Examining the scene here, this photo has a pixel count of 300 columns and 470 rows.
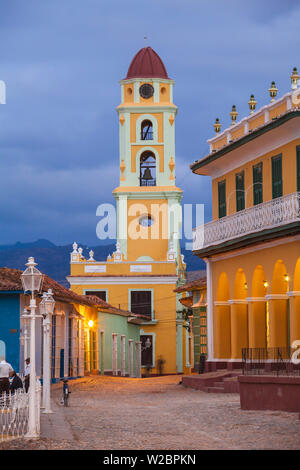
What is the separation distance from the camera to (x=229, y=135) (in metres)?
31.7

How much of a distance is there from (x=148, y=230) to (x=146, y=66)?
10741 mm

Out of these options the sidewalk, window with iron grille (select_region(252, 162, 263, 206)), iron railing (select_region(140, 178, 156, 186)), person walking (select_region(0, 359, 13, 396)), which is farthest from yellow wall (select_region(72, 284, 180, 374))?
person walking (select_region(0, 359, 13, 396))

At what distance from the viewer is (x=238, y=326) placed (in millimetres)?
30688

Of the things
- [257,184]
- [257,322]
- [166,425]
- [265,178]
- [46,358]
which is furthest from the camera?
[257,322]

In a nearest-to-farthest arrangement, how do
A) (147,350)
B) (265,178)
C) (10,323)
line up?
(265,178) → (10,323) → (147,350)

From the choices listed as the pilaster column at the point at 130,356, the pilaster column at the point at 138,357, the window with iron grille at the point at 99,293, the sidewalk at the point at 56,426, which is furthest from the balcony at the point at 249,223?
the window with iron grille at the point at 99,293

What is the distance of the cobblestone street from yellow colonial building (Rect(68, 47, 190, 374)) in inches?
1414

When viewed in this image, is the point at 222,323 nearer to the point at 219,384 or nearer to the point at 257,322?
the point at 257,322

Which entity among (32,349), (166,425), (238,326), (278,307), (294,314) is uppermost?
(278,307)

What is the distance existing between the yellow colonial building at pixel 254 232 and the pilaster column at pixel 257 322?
0.03m

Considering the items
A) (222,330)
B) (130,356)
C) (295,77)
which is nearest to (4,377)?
(295,77)

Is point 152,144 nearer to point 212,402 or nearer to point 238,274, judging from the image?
point 238,274

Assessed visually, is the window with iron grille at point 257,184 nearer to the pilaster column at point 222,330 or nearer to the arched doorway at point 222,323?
the arched doorway at point 222,323
